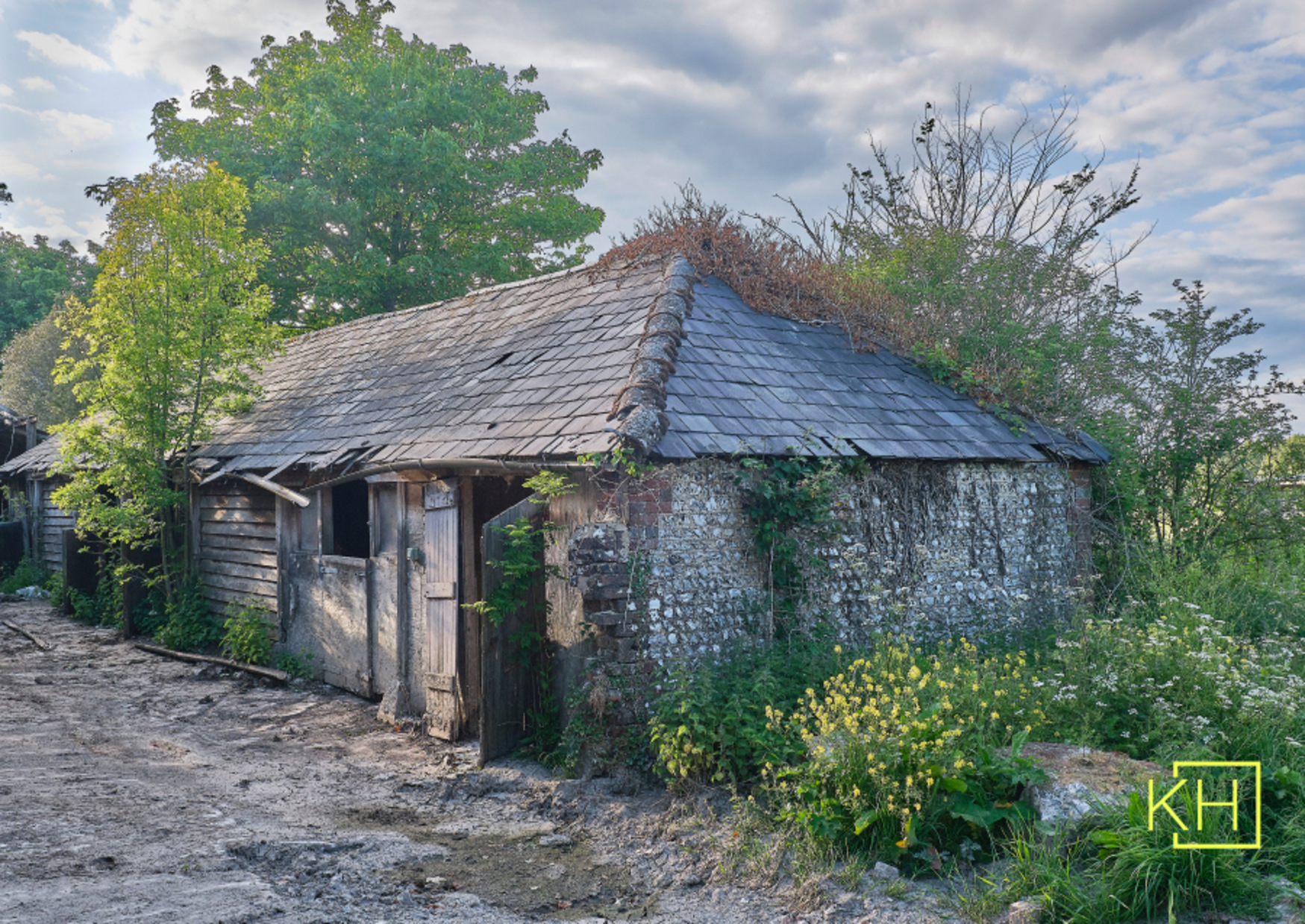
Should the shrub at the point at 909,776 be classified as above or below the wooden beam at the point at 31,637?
above

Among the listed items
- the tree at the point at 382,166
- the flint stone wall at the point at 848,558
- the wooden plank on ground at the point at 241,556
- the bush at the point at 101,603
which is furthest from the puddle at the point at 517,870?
the tree at the point at 382,166

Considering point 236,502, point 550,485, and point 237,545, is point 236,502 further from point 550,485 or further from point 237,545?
point 550,485

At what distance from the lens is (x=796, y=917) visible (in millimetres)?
4547

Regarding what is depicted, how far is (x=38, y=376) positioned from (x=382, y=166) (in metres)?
16.8

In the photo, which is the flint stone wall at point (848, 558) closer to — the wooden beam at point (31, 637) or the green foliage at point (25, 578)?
the wooden beam at point (31, 637)

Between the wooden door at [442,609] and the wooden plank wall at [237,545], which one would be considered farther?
the wooden plank wall at [237,545]

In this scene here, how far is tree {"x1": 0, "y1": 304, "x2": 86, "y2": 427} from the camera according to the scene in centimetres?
2898

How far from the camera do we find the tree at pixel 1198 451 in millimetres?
11164

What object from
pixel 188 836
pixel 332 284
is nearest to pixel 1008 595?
pixel 188 836

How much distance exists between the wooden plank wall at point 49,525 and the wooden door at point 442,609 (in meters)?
13.7

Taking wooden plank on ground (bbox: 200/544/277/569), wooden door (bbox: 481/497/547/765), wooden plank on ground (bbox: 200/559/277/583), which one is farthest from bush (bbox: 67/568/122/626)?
wooden door (bbox: 481/497/547/765)

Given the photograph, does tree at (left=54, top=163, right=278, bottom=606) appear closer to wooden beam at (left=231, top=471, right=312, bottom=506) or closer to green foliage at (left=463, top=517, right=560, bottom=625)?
wooden beam at (left=231, top=471, right=312, bottom=506)

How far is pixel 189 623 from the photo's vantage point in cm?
1228

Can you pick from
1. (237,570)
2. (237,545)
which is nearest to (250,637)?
(237,570)
